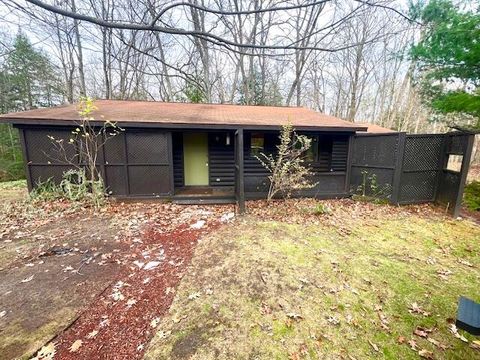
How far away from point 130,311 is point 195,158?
6.16 meters

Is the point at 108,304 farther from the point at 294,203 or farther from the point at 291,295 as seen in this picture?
the point at 294,203

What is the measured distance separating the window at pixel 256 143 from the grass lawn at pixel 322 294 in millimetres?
3347

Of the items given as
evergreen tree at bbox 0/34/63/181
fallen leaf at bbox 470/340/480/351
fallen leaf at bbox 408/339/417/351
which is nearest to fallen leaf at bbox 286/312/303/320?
fallen leaf at bbox 408/339/417/351

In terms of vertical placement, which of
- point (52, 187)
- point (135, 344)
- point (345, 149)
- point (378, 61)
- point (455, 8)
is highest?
point (378, 61)

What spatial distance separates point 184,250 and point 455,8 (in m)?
8.43

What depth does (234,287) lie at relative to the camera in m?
3.11

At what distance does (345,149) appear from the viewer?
7848 millimetres

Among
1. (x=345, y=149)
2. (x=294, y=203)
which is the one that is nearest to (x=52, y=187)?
(x=294, y=203)

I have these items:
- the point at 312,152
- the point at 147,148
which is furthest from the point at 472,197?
the point at 147,148

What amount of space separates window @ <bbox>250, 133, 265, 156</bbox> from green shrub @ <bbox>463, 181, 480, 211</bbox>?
21.1 ft

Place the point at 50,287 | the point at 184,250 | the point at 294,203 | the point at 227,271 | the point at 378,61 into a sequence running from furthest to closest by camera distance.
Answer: the point at 378,61 < the point at 294,203 < the point at 184,250 < the point at 227,271 < the point at 50,287

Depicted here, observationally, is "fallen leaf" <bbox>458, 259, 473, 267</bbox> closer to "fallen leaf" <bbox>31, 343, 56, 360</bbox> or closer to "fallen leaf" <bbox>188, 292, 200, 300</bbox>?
"fallen leaf" <bbox>188, 292, 200, 300</bbox>

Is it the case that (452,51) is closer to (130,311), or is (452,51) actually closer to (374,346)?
(374,346)

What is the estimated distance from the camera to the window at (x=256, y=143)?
7777 mm
